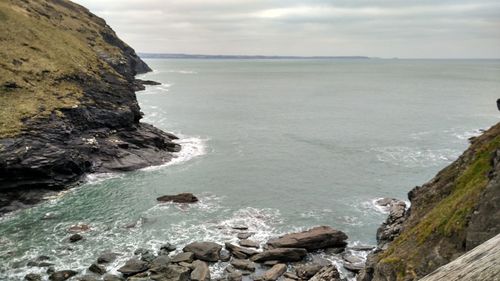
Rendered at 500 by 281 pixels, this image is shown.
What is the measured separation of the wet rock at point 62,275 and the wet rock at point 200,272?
33.7ft

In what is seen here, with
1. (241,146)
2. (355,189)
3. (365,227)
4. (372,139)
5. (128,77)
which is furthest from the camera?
(128,77)

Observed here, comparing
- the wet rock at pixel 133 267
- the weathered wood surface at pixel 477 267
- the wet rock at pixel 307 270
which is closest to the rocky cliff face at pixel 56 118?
the wet rock at pixel 133 267

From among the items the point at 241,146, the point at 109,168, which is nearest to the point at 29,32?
the point at 109,168

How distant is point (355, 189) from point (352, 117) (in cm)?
6319

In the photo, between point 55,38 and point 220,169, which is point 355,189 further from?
point 55,38

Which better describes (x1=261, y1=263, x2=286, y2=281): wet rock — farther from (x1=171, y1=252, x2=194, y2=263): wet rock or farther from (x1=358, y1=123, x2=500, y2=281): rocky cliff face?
(x1=358, y1=123, x2=500, y2=281): rocky cliff face

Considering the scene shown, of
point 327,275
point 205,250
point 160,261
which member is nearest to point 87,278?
point 160,261

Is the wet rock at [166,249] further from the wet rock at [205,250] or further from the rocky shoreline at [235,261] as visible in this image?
the wet rock at [205,250]

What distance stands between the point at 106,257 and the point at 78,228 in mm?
9060

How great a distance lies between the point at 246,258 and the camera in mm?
39344

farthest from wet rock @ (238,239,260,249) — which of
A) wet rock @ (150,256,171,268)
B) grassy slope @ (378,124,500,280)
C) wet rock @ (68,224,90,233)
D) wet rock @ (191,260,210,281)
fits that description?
wet rock @ (68,224,90,233)

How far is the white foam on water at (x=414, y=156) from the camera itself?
7052cm

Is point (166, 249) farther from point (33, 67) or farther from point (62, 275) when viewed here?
point (33, 67)

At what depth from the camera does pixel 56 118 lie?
65.4m
